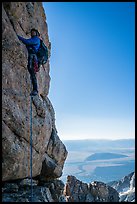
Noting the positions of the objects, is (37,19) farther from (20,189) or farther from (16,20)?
(20,189)

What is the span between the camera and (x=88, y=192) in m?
54.0

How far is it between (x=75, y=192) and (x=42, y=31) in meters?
44.5

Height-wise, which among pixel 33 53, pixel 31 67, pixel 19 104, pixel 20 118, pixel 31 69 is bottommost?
pixel 20 118

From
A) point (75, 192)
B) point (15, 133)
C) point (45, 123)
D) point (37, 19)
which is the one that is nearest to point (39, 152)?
point (45, 123)

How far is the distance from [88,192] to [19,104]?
47557 mm

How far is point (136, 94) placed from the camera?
35.8 feet

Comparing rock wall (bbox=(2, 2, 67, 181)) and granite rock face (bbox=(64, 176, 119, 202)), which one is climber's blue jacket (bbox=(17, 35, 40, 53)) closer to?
rock wall (bbox=(2, 2, 67, 181))

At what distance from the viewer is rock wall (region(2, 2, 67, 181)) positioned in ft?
35.7

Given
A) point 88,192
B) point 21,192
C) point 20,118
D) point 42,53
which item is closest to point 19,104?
point 20,118

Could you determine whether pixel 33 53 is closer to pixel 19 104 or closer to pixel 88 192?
pixel 19 104

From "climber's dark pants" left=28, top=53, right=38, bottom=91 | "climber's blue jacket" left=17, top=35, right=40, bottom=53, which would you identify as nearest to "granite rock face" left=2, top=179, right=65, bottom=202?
"climber's dark pants" left=28, top=53, right=38, bottom=91

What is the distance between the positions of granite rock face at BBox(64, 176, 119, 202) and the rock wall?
3977 cm

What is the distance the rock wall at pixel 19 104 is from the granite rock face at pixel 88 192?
3977 cm

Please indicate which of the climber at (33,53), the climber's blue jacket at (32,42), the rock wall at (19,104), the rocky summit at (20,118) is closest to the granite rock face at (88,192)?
the rocky summit at (20,118)
